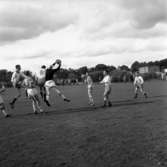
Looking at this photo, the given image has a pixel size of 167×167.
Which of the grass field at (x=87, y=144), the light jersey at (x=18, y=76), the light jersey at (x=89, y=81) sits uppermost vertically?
the light jersey at (x=18, y=76)

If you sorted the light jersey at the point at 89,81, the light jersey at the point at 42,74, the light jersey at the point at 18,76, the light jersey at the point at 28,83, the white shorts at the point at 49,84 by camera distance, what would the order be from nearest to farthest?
the light jersey at the point at 28,83 → the light jersey at the point at 18,76 → the white shorts at the point at 49,84 → the light jersey at the point at 42,74 → the light jersey at the point at 89,81

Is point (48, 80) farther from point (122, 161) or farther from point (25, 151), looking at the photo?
point (122, 161)

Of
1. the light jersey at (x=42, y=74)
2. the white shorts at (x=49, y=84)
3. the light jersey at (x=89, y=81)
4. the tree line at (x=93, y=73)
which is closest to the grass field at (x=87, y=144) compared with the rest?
the white shorts at (x=49, y=84)

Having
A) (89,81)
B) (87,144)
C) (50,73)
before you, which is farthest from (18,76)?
(87,144)

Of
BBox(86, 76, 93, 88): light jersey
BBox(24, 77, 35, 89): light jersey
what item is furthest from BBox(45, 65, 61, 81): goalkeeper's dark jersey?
BBox(86, 76, 93, 88): light jersey

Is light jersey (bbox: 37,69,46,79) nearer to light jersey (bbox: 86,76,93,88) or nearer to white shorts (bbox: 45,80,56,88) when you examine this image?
white shorts (bbox: 45,80,56,88)

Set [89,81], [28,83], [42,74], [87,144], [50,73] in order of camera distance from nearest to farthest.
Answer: [87,144] < [28,83] < [50,73] < [42,74] < [89,81]

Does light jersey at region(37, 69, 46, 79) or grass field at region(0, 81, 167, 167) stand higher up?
light jersey at region(37, 69, 46, 79)

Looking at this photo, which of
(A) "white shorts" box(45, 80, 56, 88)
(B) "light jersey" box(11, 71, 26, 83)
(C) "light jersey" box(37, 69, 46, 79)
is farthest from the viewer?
(C) "light jersey" box(37, 69, 46, 79)

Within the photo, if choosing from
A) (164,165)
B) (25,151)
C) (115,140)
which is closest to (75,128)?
(115,140)

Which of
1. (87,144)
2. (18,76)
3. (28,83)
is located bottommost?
(87,144)

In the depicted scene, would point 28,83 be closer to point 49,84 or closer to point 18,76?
point 18,76

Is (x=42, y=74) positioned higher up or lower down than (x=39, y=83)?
higher up

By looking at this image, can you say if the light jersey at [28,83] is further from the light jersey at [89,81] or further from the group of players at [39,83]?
the light jersey at [89,81]
